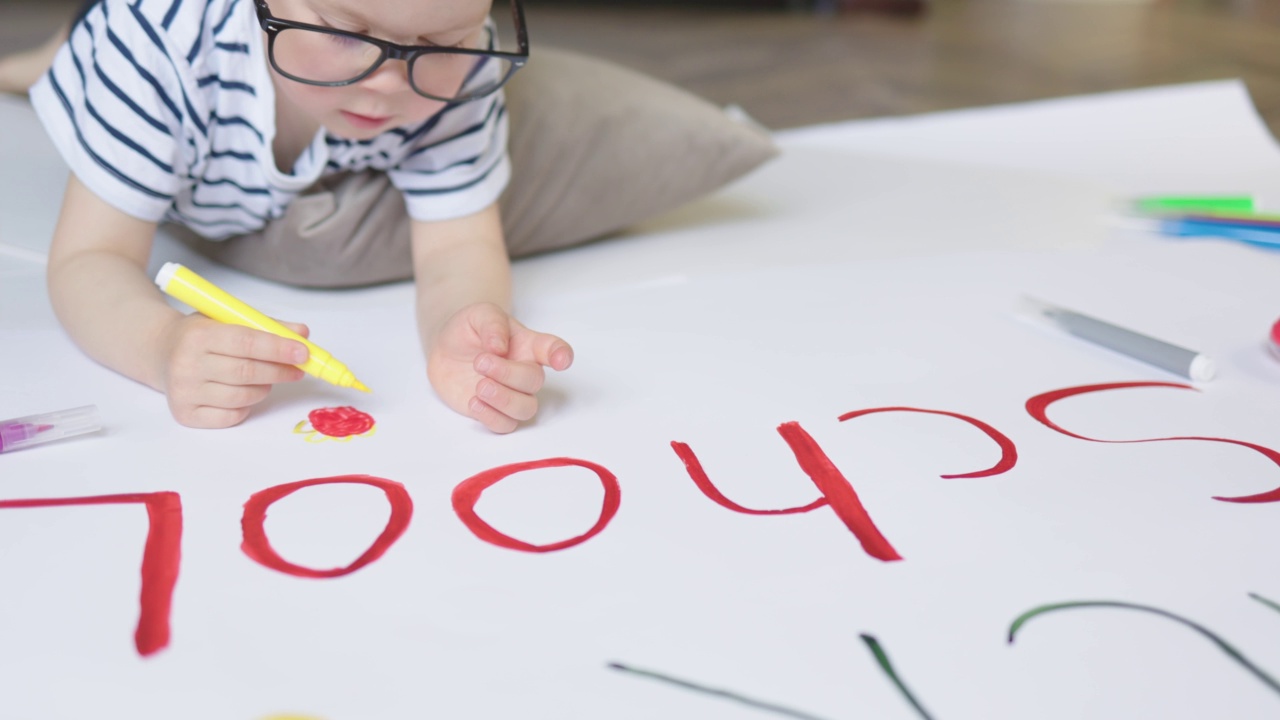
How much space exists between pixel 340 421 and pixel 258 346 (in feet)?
Answer: 0.26

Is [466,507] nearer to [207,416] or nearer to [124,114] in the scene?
[207,416]

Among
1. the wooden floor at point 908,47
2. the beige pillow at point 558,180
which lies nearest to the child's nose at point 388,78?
the beige pillow at point 558,180

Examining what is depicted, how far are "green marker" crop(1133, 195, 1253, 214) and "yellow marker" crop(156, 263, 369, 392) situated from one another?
0.79 meters

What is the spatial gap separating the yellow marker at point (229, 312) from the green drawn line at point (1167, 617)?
372 mm

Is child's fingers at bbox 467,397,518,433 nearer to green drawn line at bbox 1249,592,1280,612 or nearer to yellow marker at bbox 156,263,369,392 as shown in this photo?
yellow marker at bbox 156,263,369,392

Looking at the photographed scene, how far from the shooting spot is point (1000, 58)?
79.4 inches

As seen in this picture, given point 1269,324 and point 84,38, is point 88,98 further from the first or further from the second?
point 1269,324

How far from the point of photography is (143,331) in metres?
0.72

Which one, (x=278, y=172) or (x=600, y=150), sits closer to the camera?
(x=278, y=172)

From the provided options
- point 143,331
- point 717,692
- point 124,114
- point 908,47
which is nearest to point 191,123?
point 124,114

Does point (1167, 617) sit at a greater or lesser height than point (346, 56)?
lesser

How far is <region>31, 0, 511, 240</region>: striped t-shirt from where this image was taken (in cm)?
75

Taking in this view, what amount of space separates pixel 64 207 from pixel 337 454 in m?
0.28

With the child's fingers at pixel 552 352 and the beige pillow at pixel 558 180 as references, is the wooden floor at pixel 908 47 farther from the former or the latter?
the child's fingers at pixel 552 352
